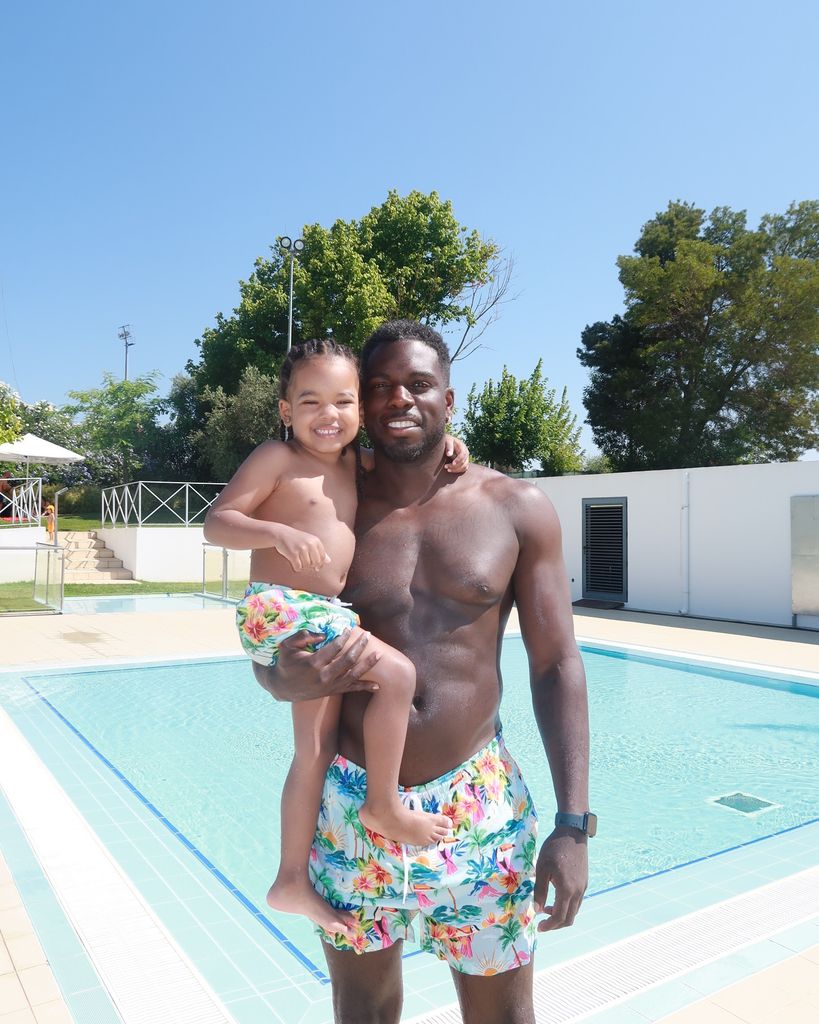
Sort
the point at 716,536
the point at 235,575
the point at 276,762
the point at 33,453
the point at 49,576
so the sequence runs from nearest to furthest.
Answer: the point at 276,762 → the point at 716,536 → the point at 49,576 → the point at 235,575 → the point at 33,453

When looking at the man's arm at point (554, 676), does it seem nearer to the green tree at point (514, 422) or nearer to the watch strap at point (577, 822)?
the watch strap at point (577, 822)

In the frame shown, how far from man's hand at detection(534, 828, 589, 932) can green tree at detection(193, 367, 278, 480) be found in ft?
86.0

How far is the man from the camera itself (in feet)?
5.11

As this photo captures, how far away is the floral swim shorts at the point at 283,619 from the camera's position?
1.52m

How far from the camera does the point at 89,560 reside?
68.0ft

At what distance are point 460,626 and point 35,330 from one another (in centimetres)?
4024

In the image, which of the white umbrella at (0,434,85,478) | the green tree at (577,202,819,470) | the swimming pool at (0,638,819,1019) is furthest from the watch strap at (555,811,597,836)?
the green tree at (577,202,819,470)

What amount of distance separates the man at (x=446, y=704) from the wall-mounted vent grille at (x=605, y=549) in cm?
1363

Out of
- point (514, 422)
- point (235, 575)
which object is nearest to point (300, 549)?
point (235, 575)

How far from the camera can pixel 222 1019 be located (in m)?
2.74

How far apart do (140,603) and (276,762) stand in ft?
33.9

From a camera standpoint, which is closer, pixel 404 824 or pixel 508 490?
pixel 404 824

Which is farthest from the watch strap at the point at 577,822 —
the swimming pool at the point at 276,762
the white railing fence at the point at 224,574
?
the white railing fence at the point at 224,574

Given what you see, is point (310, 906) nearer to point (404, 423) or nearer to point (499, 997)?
point (499, 997)
